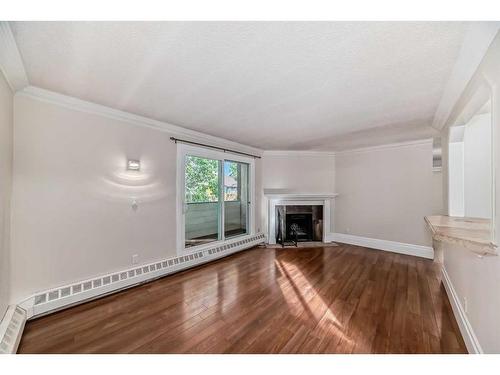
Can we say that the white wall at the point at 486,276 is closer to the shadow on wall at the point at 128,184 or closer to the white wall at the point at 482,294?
the white wall at the point at 482,294

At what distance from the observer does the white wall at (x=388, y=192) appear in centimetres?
395

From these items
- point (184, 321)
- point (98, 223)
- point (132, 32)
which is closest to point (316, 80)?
point (132, 32)

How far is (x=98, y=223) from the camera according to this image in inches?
96.5

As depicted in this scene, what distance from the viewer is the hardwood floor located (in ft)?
5.45

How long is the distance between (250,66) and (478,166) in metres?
2.79

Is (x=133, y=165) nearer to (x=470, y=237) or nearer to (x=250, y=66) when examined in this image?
(x=250, y=66)

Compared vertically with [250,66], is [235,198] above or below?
below

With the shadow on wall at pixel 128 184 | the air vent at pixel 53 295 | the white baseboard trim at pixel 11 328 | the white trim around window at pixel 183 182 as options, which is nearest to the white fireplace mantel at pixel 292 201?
the white trim around window at pixel 183 182

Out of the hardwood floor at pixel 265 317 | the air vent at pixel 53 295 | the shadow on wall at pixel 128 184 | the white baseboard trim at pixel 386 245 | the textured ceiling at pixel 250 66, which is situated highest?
the textured ceiling at pixel 250 66

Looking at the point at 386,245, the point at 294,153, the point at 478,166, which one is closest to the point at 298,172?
the point at 294,153

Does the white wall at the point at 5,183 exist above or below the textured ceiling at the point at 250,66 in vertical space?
below

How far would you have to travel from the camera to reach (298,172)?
205 inches

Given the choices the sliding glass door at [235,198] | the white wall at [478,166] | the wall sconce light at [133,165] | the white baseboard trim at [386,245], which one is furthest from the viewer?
the sliding glass door at [235,198]

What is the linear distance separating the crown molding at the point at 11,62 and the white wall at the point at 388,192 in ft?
17.8
